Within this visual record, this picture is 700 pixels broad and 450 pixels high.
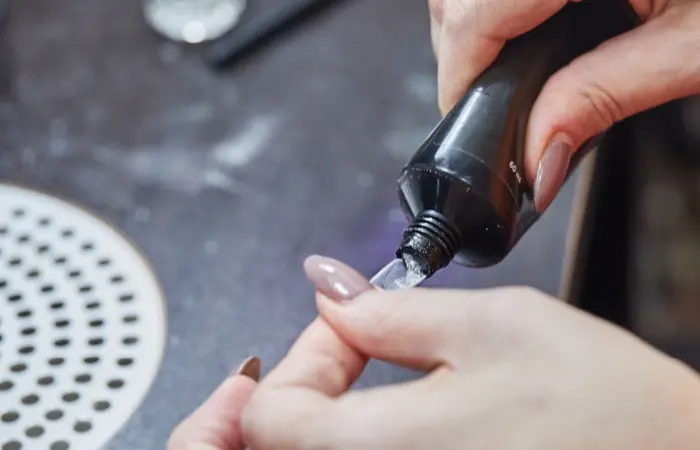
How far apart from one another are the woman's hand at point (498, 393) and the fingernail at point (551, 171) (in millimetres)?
112

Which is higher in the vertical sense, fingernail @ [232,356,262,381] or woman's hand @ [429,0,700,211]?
woman's hand @ [429,0,700,211]

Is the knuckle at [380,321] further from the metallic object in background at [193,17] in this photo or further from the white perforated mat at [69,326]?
the metallic object in background at [193,17]

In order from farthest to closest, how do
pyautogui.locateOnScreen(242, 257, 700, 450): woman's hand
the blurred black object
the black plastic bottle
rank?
the blurred black object, the black plastic bottle, pyautogui.locateOnScreen(242, 257, 700, 450): woman's hand

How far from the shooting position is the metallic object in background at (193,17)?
2.28 feet

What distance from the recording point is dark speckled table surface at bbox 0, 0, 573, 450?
1.70ft

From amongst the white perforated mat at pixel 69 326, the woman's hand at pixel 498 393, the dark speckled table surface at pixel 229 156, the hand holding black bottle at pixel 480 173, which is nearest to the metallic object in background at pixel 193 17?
the dark speckled table surface at pixel 229 156

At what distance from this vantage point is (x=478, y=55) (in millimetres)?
469

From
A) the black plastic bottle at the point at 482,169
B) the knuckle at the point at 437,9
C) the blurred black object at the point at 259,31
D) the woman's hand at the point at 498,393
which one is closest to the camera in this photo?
the woman's hand at the point at 498,393

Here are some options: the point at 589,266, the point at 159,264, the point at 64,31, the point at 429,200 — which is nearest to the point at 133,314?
the point at 159,264

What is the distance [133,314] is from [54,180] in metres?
0.13

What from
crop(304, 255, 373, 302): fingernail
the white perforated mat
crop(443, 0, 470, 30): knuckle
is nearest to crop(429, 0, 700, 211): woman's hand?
crop(443, 0, 470, 30): knuckle

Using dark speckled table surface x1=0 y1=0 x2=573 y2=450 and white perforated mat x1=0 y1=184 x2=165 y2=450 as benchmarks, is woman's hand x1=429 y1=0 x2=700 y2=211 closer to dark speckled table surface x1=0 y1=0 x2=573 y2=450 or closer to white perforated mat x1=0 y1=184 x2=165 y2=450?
dark speckled table surface x1=0 y1=0 x2=573 y2=450

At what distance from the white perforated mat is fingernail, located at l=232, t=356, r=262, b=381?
2.9 inches

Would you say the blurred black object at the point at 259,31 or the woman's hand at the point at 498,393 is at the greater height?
the blurred black object at the point at 259,31
